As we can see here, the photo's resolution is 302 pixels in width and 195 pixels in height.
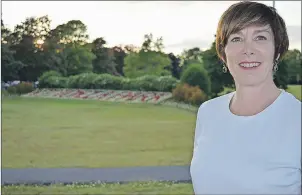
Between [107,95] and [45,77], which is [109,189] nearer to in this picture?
[107,95]

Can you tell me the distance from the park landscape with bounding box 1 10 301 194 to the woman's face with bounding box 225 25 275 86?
8.50 feet

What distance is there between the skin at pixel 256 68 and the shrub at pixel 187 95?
266cm

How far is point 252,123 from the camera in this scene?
2.77ft

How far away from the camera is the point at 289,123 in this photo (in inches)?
32.1

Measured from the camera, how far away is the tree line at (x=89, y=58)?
11.4 feet

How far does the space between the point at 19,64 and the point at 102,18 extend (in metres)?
0.66

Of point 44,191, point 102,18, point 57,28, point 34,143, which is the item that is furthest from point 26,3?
point 44,191

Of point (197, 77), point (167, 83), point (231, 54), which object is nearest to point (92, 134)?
point (167, 83)

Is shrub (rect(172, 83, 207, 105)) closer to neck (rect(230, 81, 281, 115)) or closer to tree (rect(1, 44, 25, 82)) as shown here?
tree (rect(1, 44, 25, 82))

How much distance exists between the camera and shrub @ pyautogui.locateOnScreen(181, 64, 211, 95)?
11.8ft

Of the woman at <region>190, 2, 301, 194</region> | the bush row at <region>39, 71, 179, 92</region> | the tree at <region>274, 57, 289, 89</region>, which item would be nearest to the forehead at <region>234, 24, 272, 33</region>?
the woman at <region>190, 2, 301, 194</region>

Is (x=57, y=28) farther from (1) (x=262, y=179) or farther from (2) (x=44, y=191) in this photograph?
(1) (x=262, y=179)

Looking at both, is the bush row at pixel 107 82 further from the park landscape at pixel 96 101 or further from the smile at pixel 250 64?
the smile at pixel 250 64

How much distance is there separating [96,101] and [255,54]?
2.82 metres
